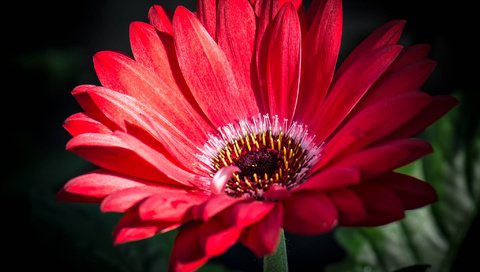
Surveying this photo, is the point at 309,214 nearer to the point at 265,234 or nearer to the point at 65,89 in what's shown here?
the point at 265,234

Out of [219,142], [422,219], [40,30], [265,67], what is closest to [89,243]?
[219,142]

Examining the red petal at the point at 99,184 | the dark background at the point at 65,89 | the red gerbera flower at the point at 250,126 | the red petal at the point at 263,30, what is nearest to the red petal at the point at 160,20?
the red gerbera flower at the point at 250,126

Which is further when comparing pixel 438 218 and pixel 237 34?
pixel 438 218

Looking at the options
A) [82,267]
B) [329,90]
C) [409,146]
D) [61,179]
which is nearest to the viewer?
[409,146]

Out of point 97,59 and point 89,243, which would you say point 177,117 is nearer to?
point 97,59

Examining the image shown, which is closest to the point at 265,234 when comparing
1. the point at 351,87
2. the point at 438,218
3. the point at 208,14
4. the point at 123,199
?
the point at 123,199

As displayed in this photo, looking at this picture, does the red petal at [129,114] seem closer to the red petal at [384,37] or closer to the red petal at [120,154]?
the red petal at [120,154]

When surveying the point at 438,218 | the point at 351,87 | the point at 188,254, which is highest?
the point at 351,87
